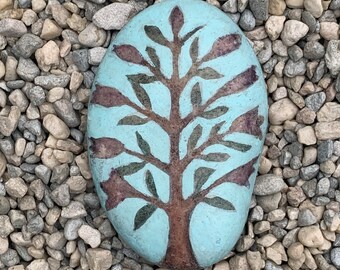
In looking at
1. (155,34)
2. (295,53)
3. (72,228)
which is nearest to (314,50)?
(295,53)

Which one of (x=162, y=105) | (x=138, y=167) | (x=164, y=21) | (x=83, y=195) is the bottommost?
(x=83, y=195)

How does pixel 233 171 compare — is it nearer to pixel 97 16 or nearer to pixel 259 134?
pixel 259 134

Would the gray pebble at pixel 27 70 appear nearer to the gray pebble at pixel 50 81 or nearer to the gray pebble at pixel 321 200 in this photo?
the gray pebble at pixel 50 81

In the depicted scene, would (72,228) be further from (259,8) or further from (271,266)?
(259,8)

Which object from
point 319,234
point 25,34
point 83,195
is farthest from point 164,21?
point 319,234

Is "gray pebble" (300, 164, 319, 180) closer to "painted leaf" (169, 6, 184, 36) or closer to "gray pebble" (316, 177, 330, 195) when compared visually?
"gray pebble" (316, 177, 330, 195)

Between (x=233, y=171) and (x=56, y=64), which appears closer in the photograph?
(x=233, y=171)

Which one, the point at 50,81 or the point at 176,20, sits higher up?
the point at 176,20

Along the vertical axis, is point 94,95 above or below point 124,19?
below
